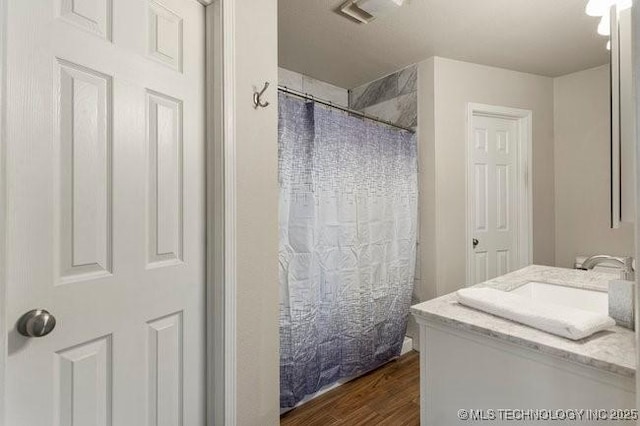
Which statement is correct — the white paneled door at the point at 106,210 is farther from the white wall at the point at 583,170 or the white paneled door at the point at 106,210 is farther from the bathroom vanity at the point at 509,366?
the white wall at the point at 583,170

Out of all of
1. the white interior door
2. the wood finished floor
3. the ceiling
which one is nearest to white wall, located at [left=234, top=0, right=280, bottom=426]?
the wood finished floor

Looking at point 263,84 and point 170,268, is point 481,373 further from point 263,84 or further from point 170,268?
point 263,84

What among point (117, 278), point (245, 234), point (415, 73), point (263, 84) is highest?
point (415, 73)

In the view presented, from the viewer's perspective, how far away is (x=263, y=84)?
1348 mm

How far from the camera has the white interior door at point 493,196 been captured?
270 cm

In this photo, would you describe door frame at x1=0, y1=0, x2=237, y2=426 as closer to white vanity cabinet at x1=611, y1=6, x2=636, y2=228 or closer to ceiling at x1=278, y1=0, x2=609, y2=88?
ceiling at x1=278, y1=0, x2=609, y2=88

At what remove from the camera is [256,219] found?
132 cm

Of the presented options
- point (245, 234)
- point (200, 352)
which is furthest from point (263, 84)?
point (200, 352)

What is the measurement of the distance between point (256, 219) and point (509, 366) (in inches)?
39.6

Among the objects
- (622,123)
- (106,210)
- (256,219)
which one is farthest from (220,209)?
(622,123)

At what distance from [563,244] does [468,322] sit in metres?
2.61

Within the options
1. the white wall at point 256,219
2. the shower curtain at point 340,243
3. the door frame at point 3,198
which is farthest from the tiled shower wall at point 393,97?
the door frame at point 3,198

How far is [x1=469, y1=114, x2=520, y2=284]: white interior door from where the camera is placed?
8.84 ft

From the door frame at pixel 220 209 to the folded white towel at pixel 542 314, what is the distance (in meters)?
0.90
